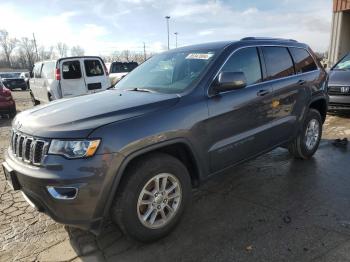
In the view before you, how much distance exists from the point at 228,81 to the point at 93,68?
8.83m

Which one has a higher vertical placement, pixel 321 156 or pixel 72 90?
pixel 72 90

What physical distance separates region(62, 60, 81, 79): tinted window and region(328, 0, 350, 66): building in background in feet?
40.8

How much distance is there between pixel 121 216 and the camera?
9.26 feet

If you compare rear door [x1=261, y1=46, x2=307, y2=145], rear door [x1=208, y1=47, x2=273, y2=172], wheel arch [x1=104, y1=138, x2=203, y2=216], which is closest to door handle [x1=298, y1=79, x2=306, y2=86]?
rear door [x1=261, y1=46, x2=307, y2=145]

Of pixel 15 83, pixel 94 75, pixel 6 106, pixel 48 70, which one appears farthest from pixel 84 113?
pixel 15 83

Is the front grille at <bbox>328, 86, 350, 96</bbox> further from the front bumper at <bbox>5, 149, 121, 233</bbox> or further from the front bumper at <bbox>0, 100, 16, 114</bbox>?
the front bumper at <bbox>0, 100, 16, 114</bbox>

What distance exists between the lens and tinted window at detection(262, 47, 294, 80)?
14.1ft

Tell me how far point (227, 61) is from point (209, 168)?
121 centimetres

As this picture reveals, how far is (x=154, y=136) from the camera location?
2895mm

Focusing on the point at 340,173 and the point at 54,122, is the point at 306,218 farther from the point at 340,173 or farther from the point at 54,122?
the point at 54,122

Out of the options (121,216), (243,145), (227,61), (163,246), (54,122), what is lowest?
(163,246)

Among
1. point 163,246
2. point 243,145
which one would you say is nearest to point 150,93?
point 243,145

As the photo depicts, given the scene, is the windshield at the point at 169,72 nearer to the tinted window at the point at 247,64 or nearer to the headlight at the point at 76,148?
the tinted window at the point at 247,64

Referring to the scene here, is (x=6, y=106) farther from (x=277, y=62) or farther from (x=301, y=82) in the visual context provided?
(x=301, y=82)
